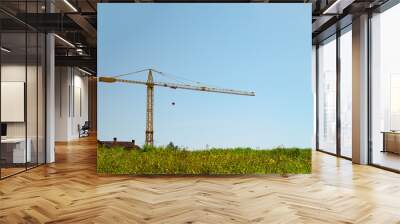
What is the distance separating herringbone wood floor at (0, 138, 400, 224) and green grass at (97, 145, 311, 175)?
172 millimetres

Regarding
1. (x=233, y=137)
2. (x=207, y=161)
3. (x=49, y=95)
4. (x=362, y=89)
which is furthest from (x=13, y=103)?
(x=362, y=89)

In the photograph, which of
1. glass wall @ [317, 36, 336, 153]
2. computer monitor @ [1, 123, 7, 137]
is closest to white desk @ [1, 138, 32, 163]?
computer monitor @ [1, 123, 7, 137]

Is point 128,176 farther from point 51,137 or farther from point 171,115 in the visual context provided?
point 51,137

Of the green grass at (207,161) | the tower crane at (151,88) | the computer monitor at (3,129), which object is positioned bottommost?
the green grass at (207,161)

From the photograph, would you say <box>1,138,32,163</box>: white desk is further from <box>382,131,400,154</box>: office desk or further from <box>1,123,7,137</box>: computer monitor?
<box>382,131,400,154</box>: office desk

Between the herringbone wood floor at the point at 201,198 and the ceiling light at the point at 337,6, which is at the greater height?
the ceiling light at the point at 337,6

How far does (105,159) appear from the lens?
658 centimetres

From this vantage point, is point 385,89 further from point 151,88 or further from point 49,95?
point 49,95

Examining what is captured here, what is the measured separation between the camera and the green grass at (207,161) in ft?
21.3

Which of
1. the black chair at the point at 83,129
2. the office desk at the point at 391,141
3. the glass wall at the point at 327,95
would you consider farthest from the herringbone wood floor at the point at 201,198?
the black chair at the point at 83,129

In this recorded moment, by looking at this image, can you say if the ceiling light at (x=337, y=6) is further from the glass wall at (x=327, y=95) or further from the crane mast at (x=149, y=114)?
A: the crane mast at (x=149, y=114)

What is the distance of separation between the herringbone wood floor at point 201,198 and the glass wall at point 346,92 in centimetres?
203

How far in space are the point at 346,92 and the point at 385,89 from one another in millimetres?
1579

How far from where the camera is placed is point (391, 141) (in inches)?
287
